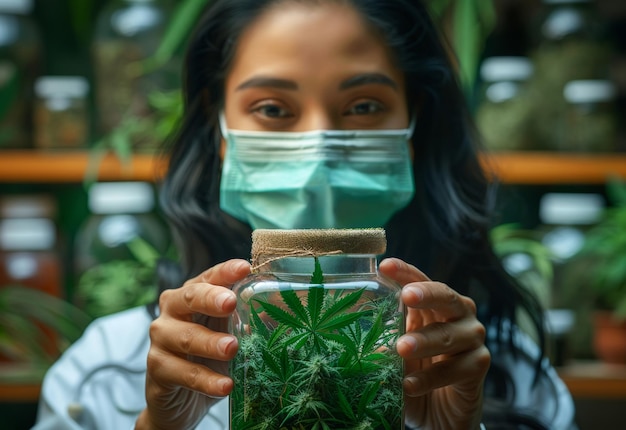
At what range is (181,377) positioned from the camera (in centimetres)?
47

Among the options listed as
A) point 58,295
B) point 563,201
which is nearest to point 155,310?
point 58,295

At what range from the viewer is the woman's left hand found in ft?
1.48

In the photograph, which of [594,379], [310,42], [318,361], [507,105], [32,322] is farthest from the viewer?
[507,105]

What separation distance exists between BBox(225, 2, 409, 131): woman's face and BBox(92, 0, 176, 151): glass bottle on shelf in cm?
38

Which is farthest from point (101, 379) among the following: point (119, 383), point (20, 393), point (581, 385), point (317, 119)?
point (581, 385)

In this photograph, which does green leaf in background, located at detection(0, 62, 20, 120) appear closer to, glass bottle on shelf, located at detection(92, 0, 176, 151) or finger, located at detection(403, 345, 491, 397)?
glass bottle on shelf, located at detection(92, 0, 176, 151)

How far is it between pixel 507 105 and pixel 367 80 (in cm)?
49

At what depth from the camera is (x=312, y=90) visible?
1.85 ft

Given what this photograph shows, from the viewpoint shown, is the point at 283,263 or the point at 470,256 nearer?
the point at 283,263

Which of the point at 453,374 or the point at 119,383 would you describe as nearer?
the point at 453,374

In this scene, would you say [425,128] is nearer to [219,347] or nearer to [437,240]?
[437,240]

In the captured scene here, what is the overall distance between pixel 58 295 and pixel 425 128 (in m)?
0.51

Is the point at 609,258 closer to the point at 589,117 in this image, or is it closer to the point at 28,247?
the point at 589,117

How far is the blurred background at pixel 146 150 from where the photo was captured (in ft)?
3.00
